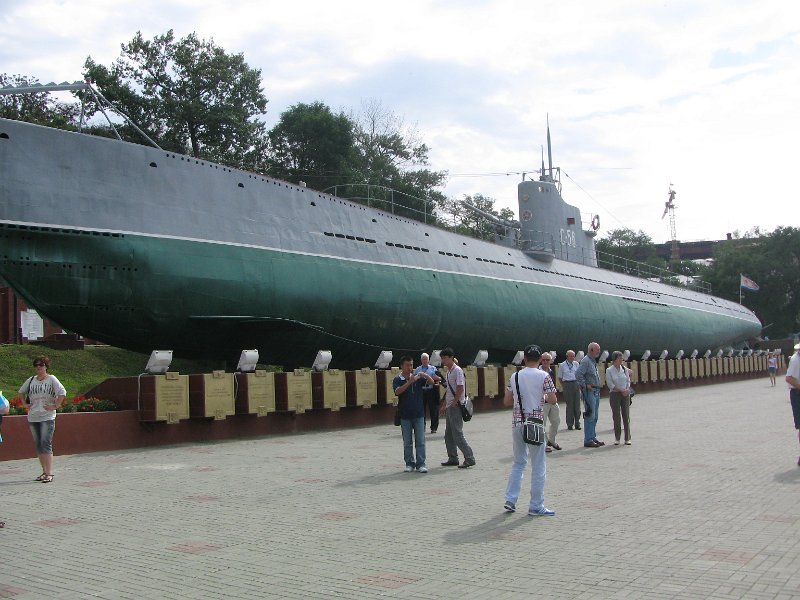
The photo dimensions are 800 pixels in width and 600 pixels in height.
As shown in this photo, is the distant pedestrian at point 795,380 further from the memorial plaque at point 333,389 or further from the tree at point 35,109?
the tree at point 35,109

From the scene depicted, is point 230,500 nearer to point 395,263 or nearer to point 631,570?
point 631,570

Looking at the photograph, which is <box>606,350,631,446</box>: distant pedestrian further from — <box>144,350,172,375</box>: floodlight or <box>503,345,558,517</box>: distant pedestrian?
<box>144,350,172,375</box>: floodlight

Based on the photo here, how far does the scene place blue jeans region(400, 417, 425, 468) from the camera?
10398mm

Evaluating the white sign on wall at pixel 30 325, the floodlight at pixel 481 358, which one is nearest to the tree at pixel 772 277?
the floodlight at pixel 481 358

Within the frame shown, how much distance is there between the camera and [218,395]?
14.2 m

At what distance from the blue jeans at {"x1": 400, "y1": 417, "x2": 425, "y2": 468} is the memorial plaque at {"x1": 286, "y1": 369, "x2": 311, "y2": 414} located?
206 inches

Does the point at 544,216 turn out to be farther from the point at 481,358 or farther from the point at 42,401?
the point at 42,401

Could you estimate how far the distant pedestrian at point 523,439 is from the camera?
7.62 meters

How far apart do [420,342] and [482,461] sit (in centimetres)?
927

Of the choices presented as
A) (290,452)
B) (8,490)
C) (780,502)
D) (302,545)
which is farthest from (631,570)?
(290,452)

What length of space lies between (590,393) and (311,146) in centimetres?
3693

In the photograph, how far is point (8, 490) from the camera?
30.1 ft

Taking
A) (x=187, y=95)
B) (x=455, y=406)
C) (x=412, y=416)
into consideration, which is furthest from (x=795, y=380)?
(x=187, y=95)

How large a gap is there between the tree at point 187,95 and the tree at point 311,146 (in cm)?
499
